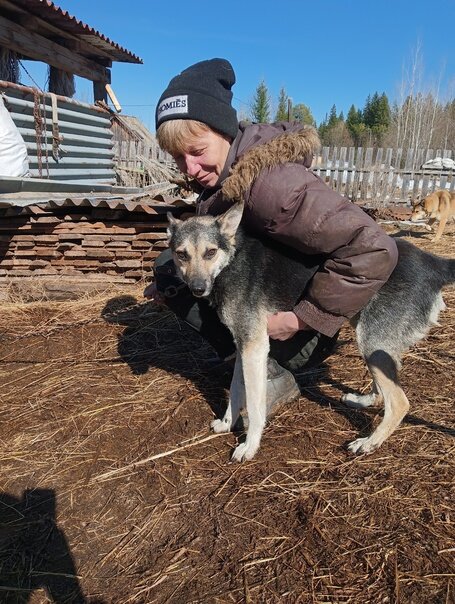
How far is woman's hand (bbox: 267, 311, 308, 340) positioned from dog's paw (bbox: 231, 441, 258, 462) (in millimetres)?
726

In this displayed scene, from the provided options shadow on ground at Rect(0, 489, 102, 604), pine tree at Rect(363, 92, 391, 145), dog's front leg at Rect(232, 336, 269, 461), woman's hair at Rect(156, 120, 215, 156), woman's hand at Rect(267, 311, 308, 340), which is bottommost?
shadow on ground at Rect(0, 489, 102, 604)

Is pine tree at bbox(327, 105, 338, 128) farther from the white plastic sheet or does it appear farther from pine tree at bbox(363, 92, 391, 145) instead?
the white plastic sheet

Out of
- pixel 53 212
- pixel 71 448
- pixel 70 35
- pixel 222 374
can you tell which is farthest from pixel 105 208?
pixel 70 35

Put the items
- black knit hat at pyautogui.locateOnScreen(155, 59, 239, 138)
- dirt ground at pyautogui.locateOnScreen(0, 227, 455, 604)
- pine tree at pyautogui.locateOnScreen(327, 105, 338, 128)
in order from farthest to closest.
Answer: pine tree at pyautogui.locateOnScreen(327, 105, 338, 128)
black knit hat at pyautogui.locateOnScreen(155, 59, 239, 138)
dirt ground at pyautogui.locateOnScreen(0, 227, 455, 604)

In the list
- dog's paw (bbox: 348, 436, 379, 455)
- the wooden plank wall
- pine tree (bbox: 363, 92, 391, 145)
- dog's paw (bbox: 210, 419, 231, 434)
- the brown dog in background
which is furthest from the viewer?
pine tree (bbox: 363, 92, 391, 145)

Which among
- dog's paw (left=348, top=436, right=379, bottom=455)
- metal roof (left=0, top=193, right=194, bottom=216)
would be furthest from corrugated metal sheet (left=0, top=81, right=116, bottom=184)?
dog's paw (left=348, top=436, right=379, bottom=455)

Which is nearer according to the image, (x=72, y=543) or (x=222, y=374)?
(x=72, y=543)

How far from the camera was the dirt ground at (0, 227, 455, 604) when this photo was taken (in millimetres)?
1874

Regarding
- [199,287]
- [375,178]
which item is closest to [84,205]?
[199,287]

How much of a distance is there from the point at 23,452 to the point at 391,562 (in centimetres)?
221

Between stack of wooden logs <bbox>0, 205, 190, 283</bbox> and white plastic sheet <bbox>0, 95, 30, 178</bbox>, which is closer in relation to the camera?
stack of wooden logs <bbox>0, 205, 190, 283</bbox>

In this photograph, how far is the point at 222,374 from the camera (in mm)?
3900

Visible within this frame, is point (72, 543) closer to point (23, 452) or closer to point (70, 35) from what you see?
point (23, 452)

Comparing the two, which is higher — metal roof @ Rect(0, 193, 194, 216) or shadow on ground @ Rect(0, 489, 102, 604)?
metal roof @ Rect(0, 193, 194, 216)
